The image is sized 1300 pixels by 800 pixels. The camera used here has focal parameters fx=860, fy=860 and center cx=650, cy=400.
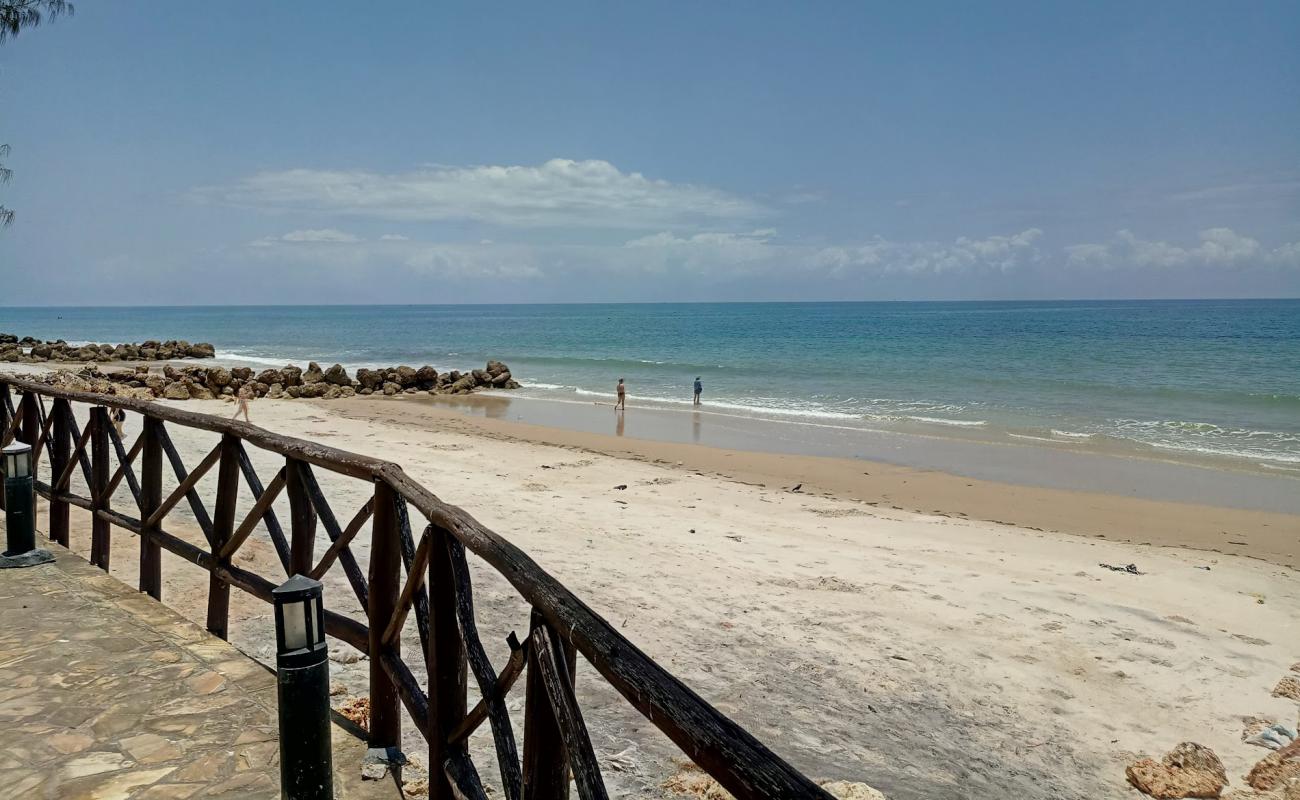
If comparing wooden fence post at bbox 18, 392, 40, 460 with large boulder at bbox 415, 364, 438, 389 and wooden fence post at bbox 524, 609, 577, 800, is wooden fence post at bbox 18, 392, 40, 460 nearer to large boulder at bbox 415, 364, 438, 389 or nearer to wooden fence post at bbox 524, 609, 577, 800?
wooden fence post at bbox 524, 609, 577, 800

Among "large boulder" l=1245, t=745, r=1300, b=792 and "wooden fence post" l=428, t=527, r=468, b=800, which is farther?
"large boulder" l=1245, t=745, r=1300, b=792

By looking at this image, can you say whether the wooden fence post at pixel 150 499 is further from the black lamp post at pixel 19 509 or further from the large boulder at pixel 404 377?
the large boulder at pixel 404 377

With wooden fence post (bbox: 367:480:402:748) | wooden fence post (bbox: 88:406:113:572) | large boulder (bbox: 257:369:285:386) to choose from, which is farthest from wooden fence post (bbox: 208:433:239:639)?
large boulder (bbox: 257:369:285:386)

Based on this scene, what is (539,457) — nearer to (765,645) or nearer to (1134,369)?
(765,645)

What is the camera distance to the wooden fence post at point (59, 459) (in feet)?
22.7

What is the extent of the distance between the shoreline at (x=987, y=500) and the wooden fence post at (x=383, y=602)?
34.4 ft

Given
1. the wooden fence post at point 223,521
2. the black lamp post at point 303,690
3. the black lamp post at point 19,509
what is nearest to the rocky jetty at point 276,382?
the black lamp post at point 19,509

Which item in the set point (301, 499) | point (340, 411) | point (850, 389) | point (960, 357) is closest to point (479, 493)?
point (301, 499)

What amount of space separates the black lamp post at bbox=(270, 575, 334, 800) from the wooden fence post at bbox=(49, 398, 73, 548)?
5206 millimetres

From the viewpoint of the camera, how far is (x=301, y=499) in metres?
4.09

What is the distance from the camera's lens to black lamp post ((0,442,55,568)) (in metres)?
6.03

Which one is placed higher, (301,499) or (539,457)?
(301,499)

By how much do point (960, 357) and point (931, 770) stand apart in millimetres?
51811

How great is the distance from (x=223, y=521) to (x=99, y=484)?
2146mm
